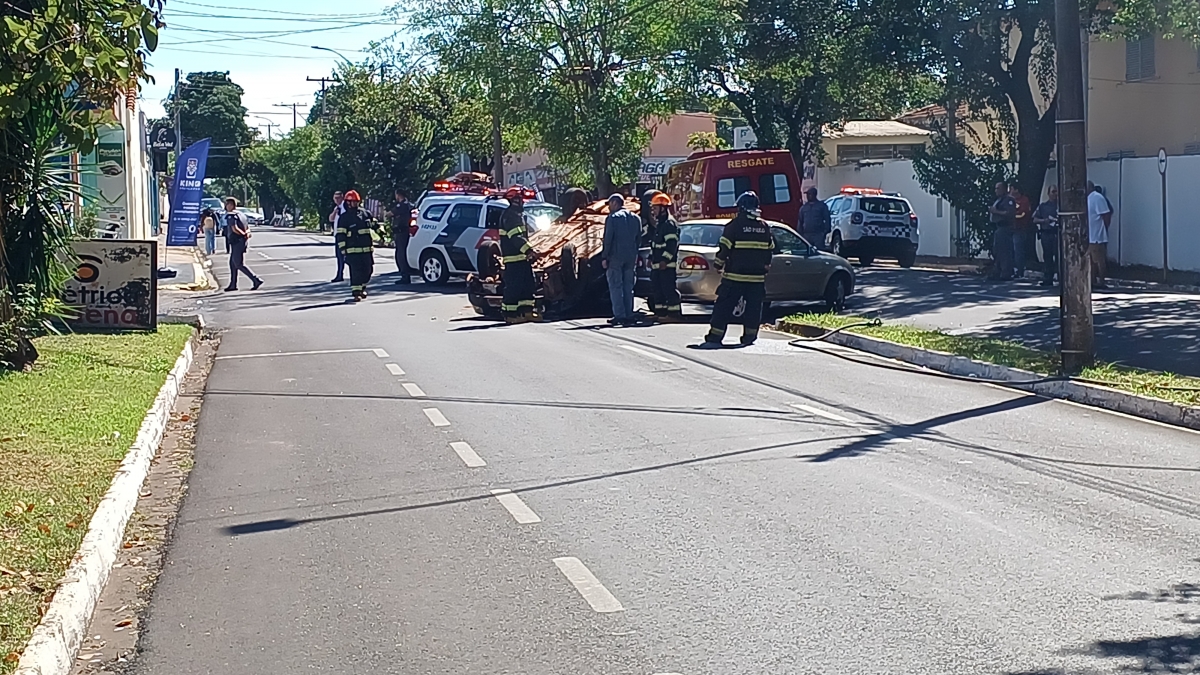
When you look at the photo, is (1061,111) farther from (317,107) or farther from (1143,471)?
(317,107)

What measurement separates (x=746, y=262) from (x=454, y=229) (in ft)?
37.7

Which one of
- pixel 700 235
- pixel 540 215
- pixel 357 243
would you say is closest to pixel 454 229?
pixel 540 215

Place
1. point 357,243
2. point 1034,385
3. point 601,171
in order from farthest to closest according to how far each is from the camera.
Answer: point 601,171
point 357,243
point 1034,385

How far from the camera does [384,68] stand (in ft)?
166

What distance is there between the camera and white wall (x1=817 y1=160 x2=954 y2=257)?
35703 millimetres

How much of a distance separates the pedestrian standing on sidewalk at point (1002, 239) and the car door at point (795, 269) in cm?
569

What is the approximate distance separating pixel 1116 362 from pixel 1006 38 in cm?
1576

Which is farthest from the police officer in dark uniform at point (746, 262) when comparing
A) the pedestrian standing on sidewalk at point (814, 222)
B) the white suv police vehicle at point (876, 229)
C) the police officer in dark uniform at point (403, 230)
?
the white suv police vehicle at point (876, 229)

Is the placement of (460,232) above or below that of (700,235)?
above

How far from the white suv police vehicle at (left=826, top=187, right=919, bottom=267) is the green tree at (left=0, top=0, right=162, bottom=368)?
19668 millimetres

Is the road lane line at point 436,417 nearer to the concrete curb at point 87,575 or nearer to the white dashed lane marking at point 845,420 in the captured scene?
the concrete curb at point 87,575

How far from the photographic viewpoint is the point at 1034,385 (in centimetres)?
1300

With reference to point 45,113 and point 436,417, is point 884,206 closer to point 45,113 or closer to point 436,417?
point 45,113

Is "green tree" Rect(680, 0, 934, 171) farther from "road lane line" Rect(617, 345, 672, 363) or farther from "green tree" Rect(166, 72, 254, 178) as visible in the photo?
"green tree" Rect(166, 72, 254, 178)
